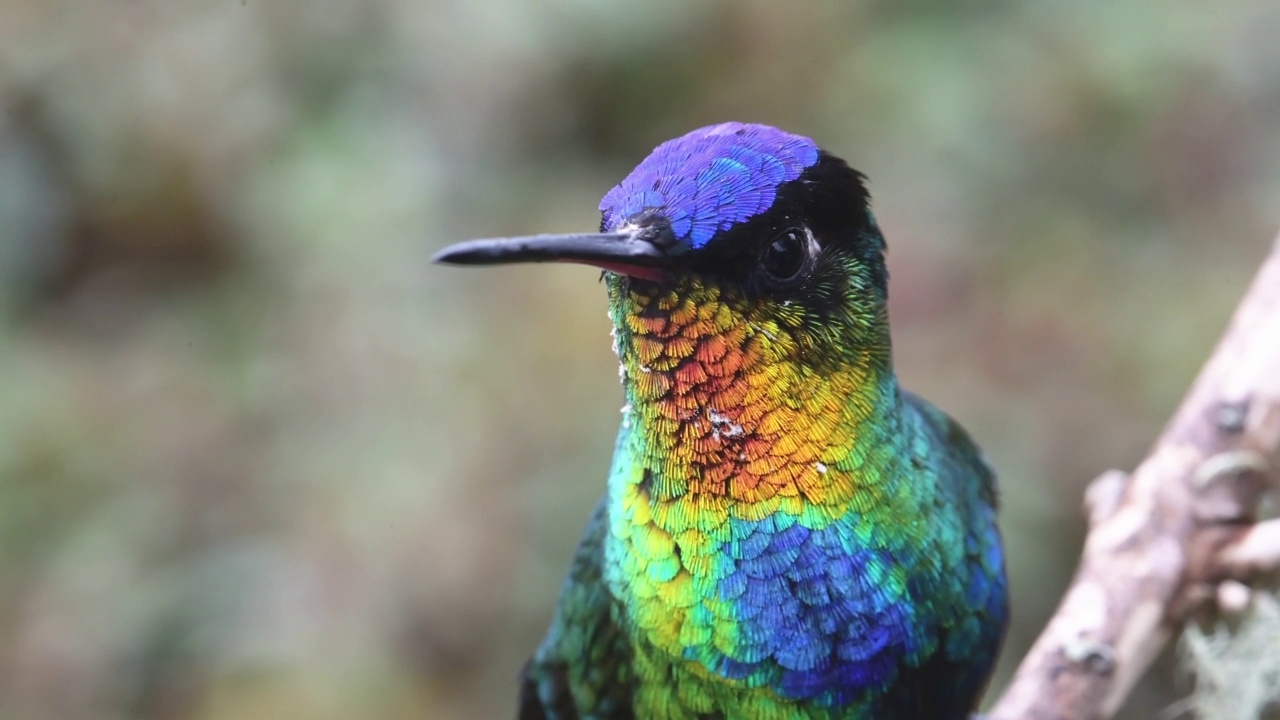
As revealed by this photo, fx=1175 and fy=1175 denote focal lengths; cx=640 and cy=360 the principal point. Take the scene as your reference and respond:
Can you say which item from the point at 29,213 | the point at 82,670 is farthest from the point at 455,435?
the point at 29,213

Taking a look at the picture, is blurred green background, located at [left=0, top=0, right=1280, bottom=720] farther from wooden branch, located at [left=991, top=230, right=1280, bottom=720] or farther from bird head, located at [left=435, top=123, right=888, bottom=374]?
bird head, located at [left=435, top=123, right=888, bottom=374]

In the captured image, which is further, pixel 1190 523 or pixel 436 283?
pixel 436 283

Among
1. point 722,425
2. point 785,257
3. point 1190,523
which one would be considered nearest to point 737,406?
point 722,425

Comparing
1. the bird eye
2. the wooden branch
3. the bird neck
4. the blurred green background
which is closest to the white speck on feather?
the bird neck

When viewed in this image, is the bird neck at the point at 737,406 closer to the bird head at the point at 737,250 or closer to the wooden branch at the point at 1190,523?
the bird head at the point at 737,250

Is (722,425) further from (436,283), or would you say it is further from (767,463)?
(436,283)
